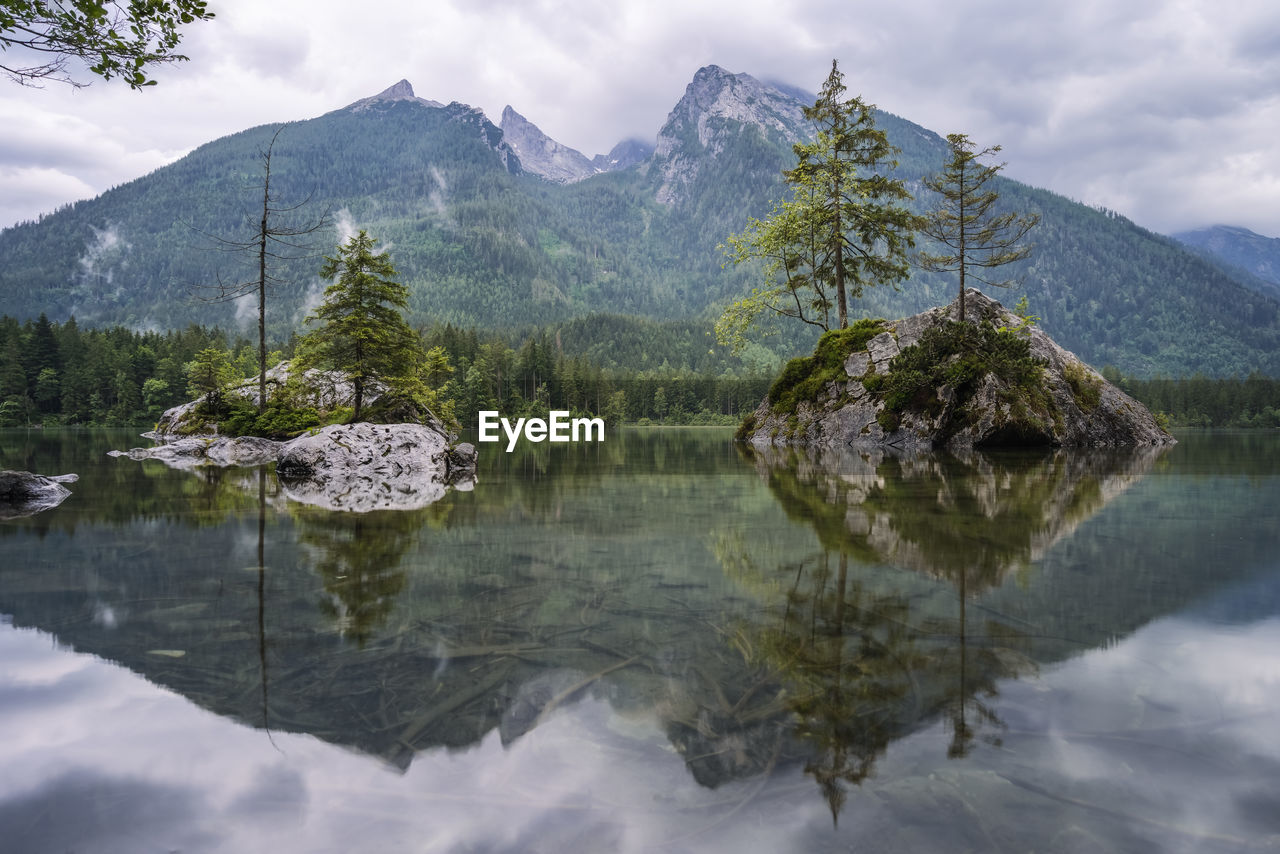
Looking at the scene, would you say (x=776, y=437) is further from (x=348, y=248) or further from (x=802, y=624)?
(x=802, y=624)

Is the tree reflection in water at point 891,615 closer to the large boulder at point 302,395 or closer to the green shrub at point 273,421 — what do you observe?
the green shrub at point 273,421

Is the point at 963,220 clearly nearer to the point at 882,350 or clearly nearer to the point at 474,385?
the point at 882,350

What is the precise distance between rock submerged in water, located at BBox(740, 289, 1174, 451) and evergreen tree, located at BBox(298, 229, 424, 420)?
1756 centimetres

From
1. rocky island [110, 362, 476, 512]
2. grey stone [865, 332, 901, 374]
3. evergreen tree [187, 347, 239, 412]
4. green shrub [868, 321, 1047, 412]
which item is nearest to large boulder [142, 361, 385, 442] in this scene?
rocky island [110, 362, 476, 512]

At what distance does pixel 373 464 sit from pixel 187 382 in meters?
86.9

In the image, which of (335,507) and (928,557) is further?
(335,507)

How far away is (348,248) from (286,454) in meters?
8.74

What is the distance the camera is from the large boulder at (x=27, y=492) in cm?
1025

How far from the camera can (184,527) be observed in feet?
26.8

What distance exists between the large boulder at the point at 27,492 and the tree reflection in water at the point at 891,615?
11.1 m

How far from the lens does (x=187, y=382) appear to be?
83812 millimetres

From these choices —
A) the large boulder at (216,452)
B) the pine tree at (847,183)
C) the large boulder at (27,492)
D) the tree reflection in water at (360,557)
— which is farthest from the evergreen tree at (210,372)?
the tree reflection in water at (360,557)

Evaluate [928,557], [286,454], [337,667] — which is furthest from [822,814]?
[286,454]

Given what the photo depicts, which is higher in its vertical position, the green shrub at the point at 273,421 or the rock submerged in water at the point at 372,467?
the green shrub at the point at 273,421
